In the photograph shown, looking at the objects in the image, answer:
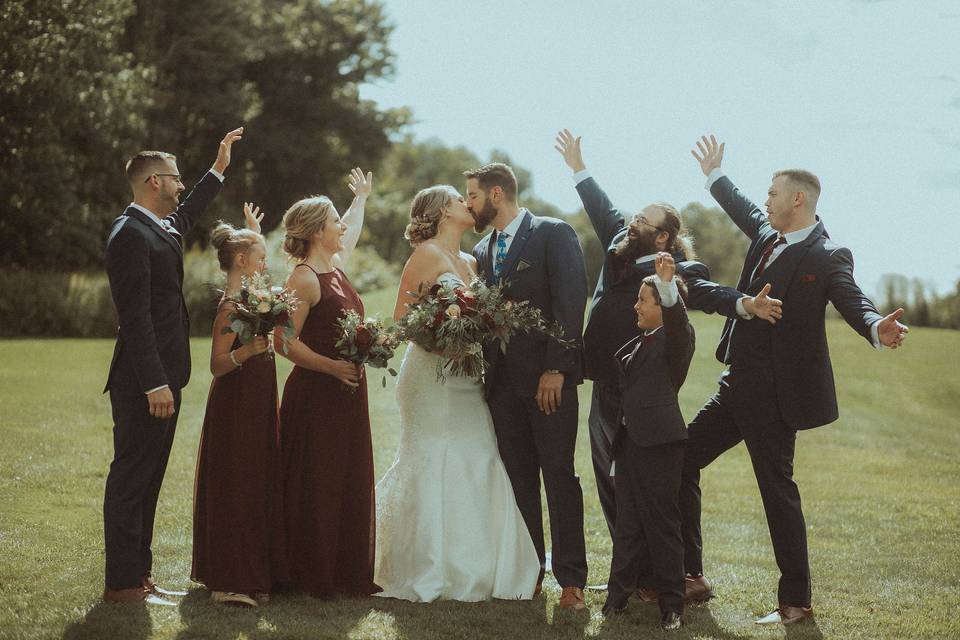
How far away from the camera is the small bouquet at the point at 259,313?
6.27 meters

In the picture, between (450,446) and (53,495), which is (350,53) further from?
(450,446)

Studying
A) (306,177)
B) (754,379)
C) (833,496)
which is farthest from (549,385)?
(306,177)

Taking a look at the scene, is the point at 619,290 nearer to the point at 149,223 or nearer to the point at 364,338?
the point at 364,338

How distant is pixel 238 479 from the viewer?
659 cm

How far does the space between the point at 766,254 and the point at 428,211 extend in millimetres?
2273

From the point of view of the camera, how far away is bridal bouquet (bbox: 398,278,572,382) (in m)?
6.49

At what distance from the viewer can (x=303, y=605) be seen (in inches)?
259

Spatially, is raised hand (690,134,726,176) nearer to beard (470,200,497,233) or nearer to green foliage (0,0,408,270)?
beard (470,200,497,233)

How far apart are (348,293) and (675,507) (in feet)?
8.38

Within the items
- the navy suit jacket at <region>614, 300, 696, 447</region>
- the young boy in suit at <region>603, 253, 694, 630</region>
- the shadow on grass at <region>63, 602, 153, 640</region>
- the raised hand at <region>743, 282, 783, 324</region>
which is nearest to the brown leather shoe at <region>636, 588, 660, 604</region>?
the young boy in suit at <region>603, 253, 694, 630</region>

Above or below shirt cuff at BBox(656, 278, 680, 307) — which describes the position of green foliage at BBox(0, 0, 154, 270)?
above

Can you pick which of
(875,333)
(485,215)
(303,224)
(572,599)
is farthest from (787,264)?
(303,224)

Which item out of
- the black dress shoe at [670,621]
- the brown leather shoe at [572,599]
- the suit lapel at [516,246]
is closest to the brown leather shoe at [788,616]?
the black dress shoe at [670,621]

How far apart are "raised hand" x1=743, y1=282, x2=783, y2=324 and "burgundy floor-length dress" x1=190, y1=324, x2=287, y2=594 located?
121 inches
